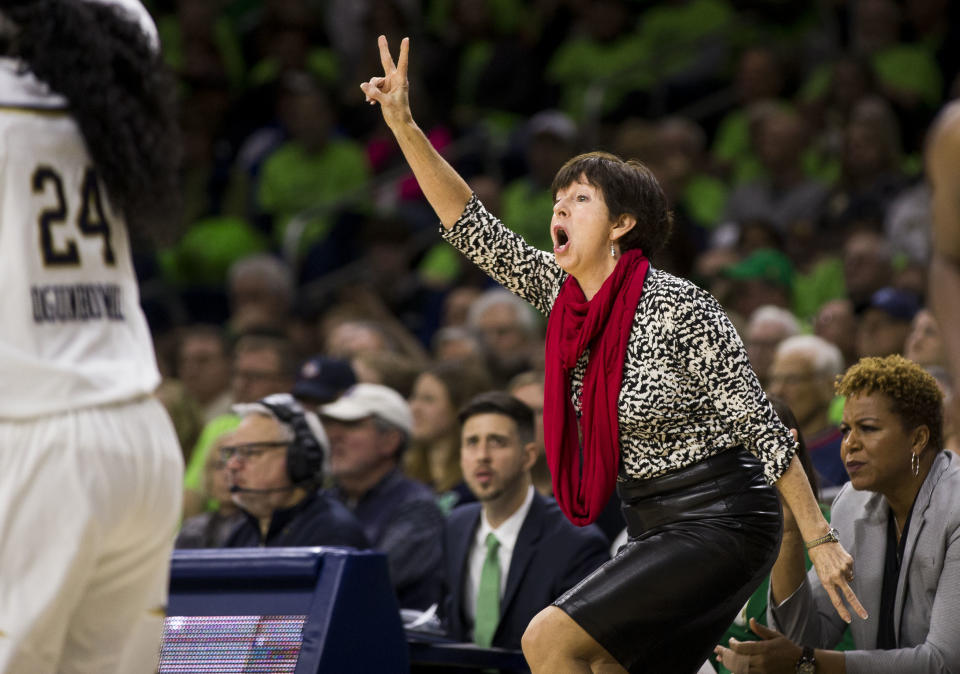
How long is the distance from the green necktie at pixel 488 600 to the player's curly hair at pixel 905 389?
4.73ft

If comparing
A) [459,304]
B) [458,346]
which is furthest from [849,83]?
[458,346]

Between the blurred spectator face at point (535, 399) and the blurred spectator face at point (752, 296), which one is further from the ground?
the blurred spectator face at point (752, 296)

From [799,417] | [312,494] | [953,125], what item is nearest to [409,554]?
[312,494]

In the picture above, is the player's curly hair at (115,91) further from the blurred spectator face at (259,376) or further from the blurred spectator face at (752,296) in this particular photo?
the blurred spectator face at (752,296)

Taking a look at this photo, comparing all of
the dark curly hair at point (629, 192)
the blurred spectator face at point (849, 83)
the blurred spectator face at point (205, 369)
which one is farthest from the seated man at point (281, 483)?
the blurred spectator face at point (849, 83)

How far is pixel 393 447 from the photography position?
20.9 ft

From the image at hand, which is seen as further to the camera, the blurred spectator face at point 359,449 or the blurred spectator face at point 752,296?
the blurred spectator face at point 752,296

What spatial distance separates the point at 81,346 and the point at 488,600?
2.77 m

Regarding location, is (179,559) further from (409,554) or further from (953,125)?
(953,125)

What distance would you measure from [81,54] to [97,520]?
85 cm

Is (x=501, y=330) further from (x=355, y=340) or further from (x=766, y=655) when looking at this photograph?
(x=766, y=655)

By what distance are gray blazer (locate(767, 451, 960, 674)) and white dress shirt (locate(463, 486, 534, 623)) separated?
1.19 metres

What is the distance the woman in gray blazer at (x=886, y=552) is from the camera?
403 cm

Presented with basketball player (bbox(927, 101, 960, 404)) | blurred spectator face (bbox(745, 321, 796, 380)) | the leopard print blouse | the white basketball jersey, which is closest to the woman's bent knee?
the leopard print blouse
